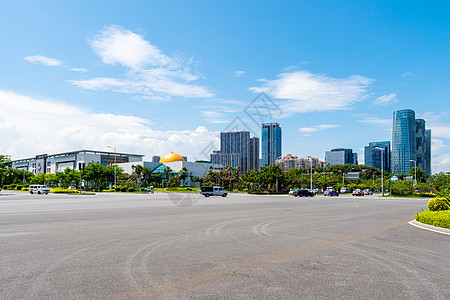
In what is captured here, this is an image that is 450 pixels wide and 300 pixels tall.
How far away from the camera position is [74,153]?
136000 millimetres

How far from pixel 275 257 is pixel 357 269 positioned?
1938 millimetres

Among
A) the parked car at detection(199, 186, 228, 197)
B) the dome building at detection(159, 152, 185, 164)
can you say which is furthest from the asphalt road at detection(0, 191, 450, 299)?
the dome building at detection(159, 152, 185, 164)

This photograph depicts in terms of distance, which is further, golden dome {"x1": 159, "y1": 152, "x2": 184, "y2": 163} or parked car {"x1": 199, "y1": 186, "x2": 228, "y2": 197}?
golden dome {"x1": 159, "y1": 152, "x2": 184, "y2": 163}

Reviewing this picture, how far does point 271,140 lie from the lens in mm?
105812

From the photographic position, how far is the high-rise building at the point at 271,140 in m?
101

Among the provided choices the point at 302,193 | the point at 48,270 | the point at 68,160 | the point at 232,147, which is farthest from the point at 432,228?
the point at 68,160

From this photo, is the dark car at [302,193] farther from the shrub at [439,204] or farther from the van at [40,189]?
the van at [40,189]

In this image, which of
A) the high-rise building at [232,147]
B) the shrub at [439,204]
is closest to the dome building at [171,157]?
the high-rise building at [232,147]

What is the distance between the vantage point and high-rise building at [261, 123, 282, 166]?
330 ft

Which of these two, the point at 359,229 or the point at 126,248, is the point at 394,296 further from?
the point at 359,229

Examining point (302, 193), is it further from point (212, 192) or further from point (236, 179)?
point (236, 179)

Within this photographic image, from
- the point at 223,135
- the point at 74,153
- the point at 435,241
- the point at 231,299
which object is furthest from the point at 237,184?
the point at 231,299

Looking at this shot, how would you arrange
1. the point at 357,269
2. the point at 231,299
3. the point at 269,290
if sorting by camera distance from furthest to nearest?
the point at 357,269, the point at 269,290, the point at 231,299

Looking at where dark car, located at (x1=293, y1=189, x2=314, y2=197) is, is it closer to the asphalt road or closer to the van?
the van
